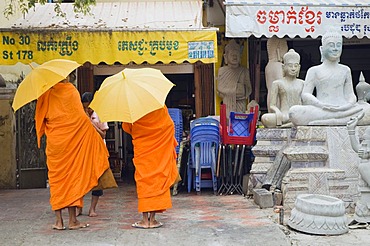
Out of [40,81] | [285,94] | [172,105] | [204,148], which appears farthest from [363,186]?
[172,105]

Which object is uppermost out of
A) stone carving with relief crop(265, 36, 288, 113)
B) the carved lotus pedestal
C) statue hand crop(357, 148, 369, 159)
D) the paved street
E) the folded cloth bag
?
stone carving with relief crop(265, 36, 288, 113)

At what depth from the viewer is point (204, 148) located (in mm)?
7535

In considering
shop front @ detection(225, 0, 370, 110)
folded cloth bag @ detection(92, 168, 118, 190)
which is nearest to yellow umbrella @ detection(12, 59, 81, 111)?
folded cloth bag @ detection(92, 168, 118, 190)

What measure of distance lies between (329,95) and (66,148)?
10.9 feet

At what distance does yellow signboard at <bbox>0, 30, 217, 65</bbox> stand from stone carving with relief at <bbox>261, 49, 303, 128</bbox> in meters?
1.06

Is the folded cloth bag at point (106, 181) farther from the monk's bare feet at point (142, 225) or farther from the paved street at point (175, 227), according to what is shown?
the monk's bare feet at point (142, 225)

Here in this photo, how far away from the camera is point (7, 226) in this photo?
554cm

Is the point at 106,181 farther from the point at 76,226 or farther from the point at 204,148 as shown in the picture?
the point at 204,148

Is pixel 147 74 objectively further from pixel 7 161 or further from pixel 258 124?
pixel 7 161

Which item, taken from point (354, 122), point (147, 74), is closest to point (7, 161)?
point (147, 74)

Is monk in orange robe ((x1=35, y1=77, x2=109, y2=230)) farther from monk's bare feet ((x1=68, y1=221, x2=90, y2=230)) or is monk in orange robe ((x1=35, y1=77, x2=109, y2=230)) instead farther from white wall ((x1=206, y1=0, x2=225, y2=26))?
white wall ((x1=206, y1=0, x2=225, y2=26))

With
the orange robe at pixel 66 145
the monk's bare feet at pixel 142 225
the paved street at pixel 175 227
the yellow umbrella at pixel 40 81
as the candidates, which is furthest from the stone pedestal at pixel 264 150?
the yellow umbrella at pixel 40 81

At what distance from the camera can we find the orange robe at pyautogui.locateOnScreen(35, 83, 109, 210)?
5266 millimetres

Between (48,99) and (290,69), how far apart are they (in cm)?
350
